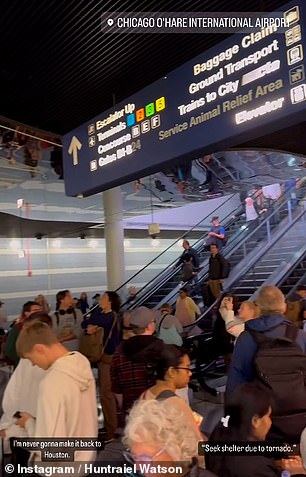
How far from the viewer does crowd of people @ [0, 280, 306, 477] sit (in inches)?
59.4

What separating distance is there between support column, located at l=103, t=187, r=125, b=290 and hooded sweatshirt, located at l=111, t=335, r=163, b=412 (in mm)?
5032

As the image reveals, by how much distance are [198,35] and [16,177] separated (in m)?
5.15

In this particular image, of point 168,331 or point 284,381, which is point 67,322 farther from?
point 284,381

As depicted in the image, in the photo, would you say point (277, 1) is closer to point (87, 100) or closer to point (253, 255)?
point (87, 100)

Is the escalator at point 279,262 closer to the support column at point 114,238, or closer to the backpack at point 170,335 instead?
the support column at point 114,238

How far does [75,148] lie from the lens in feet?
15.7

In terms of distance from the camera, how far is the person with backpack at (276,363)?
238cm

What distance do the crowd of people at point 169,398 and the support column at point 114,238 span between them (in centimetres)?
489

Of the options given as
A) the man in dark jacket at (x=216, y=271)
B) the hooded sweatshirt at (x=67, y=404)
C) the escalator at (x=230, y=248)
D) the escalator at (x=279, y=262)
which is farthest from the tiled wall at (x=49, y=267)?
the hooded sweatshirt at (x=67, y=404)

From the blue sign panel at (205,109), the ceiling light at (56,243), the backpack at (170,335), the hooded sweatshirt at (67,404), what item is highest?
the blue sign panel at (205,109)

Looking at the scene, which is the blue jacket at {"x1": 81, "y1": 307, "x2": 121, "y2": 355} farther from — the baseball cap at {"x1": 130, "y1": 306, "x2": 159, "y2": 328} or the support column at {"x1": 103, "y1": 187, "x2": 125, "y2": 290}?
the support column at {"x1": 103, "y1": 187, "x2": 125, "y2": 290}

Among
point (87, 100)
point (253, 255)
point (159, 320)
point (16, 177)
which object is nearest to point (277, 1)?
point (87, 100)

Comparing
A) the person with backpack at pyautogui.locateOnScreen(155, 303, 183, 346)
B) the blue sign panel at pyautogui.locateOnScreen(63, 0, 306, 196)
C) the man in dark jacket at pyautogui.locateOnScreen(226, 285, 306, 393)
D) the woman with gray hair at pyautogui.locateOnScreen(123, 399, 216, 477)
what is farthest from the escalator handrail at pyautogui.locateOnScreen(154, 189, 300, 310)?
the woman with gray hair at pyautogui.locateOnScreen(123, 399, 216, 477)

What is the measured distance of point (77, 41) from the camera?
437 cm
